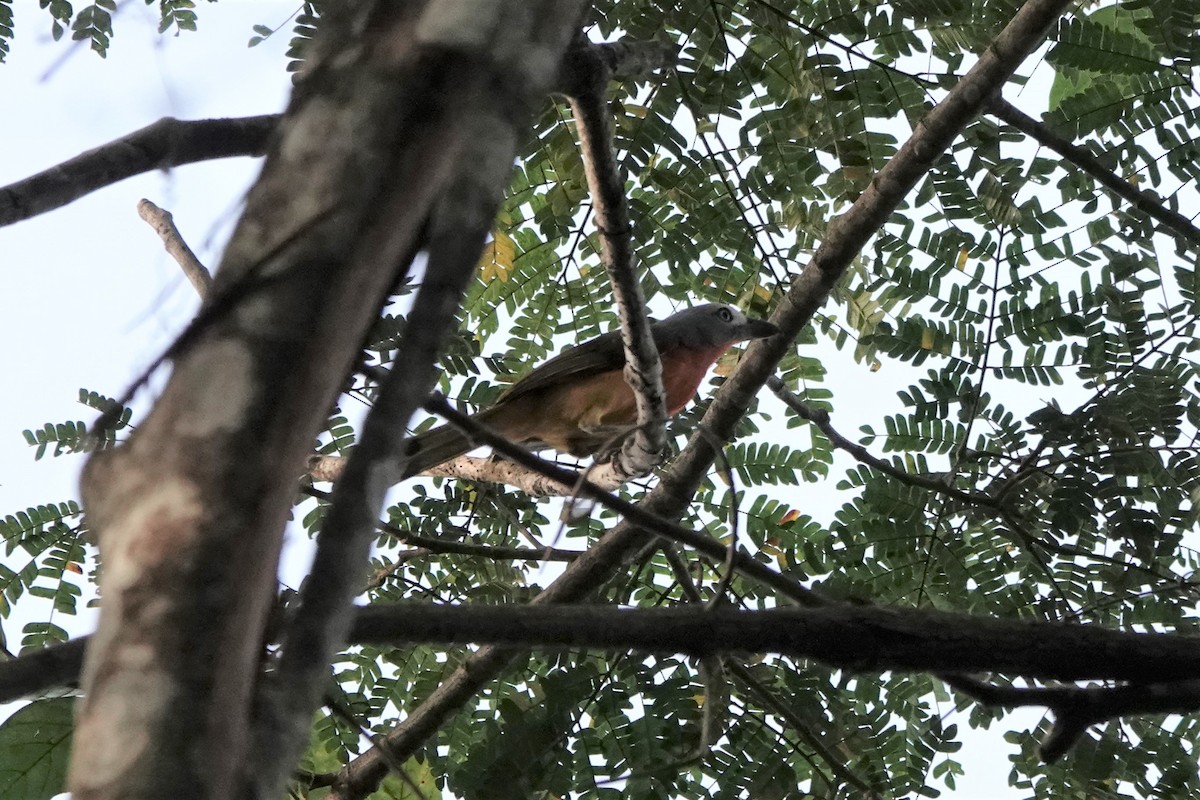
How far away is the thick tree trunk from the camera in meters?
1.05

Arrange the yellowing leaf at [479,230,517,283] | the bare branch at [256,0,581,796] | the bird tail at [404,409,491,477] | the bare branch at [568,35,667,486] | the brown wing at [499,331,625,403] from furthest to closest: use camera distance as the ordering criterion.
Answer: the brown wing at [499,331,625,403]
the bird tail at [404,409,491,477]
the yellowing leaf at [479,230,517,283]
the bare branch at [568,35,667,486]
the bare branch at [256,0,581,796]

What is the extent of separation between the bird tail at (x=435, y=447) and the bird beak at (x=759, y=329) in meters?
1.29

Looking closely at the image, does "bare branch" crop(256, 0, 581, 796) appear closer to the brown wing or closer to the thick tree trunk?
the thick tree trunk

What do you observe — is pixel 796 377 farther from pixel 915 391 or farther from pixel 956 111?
pixel 956 111

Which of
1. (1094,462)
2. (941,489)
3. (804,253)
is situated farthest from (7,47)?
(1094,462)

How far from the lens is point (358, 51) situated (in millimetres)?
1330

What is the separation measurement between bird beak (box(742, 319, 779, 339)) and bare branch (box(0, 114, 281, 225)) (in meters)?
2.41

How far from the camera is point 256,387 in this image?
1146 millimetres

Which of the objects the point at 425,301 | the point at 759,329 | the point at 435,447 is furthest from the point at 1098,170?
the point at 425,301

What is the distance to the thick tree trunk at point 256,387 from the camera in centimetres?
105

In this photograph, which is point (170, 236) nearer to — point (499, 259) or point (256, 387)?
point (499, 259)

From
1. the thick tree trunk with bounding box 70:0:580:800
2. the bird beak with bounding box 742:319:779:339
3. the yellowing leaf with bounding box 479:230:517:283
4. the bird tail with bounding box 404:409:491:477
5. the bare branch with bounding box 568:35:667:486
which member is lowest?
the thick tree trunk with bounding box 70:0:580:800

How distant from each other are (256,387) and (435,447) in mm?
4130

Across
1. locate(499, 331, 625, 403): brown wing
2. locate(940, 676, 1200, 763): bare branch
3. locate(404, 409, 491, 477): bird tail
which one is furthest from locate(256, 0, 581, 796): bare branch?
locate(499, 331, 625, 403): brown wing
